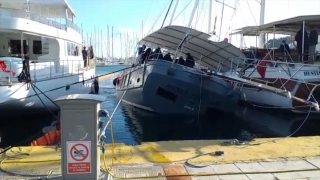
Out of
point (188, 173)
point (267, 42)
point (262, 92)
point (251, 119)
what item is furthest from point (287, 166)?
point (267, 42)

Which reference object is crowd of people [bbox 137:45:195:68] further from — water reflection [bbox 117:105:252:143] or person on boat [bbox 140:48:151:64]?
water reflection [bbox 117:105:252:143]

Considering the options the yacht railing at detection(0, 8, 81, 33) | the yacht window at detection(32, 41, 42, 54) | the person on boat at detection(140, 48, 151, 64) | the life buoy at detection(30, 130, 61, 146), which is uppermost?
the yacht railing at detection(0, 8, 81, 33)

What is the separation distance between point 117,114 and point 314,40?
9961 mm

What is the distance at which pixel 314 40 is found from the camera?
15383 mm

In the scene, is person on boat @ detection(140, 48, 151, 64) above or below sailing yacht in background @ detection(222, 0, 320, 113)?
above

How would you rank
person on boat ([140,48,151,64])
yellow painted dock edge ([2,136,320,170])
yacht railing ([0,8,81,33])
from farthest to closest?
person on boat ([140,48,151,64])
yacht railing ([0,8,81,33])
yellow painted dock edge ([2,136,320,170])

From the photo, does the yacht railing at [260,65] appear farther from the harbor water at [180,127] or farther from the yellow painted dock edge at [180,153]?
the yellow painted dock edge at [180,153]

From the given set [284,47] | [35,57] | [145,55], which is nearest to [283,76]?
[284,47]

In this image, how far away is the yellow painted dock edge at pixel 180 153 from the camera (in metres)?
5.37

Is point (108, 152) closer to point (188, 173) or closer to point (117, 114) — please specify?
point (188, 173)

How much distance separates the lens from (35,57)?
15.3m

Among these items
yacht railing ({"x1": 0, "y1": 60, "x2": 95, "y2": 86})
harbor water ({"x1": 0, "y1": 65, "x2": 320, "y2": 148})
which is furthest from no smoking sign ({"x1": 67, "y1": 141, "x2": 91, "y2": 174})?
yacht railing ({"x1": 0, "y1": 60, "x2": 95, "y2": 86})

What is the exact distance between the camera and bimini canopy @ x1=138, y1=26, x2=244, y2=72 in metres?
13.6

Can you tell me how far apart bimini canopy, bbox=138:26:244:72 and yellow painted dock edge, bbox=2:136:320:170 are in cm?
→ 750
